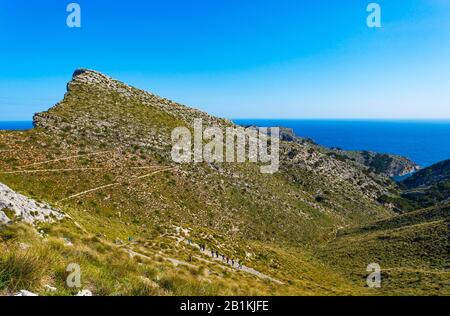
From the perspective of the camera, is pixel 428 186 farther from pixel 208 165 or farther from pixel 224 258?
pixel 224 258

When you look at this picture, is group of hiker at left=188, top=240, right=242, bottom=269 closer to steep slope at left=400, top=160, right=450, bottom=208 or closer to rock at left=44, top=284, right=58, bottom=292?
rock at left=44, top=284, right=58, bottom=292

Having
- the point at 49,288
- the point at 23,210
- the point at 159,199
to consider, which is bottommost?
the point at 159,199

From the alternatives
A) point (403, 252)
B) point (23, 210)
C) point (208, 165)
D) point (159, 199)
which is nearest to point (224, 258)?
point (159, 199)

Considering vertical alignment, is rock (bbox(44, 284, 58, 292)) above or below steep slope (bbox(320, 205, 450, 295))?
above

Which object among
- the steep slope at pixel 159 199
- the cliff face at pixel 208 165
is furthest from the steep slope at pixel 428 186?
the steep slope at pixel 159 199

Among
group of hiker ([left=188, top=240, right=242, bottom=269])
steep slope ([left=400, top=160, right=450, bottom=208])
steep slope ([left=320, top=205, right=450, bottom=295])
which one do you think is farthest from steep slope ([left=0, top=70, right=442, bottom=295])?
steep slope ([left=400, top=160, right=450, bottom=208])

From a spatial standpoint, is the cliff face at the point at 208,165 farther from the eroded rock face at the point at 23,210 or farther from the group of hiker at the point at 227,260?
the eroded rock face at the point at 23,210

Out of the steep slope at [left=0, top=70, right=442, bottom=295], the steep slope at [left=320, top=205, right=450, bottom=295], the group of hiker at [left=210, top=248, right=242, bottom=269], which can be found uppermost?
the steep slope at [left=0, top=70, right=442, bottom=295]
